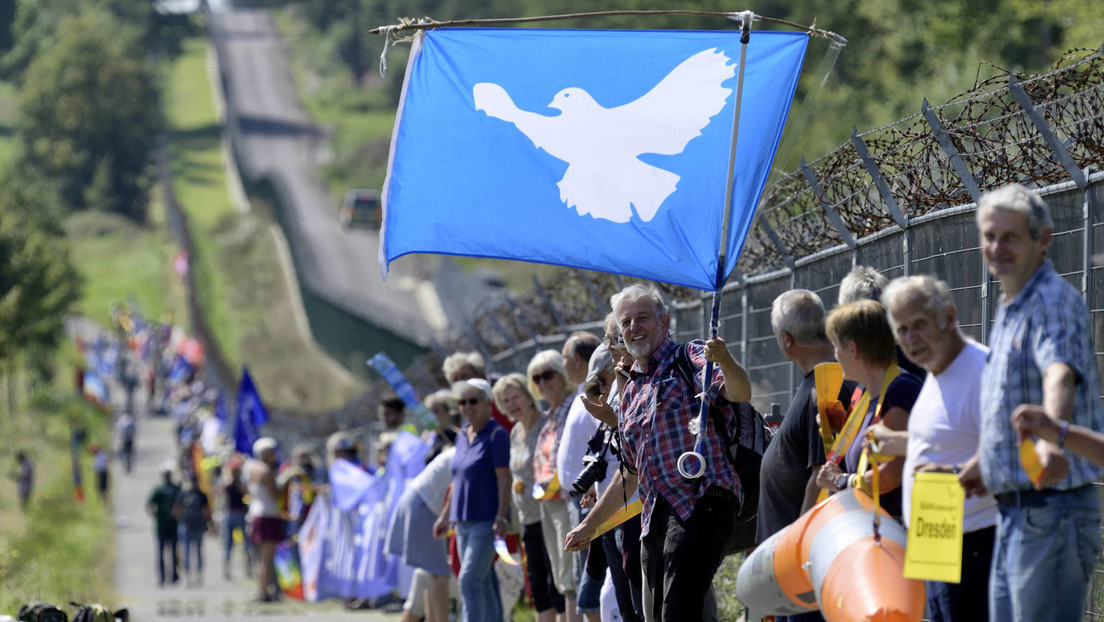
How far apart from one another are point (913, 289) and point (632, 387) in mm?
2651

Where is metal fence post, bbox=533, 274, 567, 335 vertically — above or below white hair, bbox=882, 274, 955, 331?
above

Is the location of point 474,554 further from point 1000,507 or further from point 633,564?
point 1000,507

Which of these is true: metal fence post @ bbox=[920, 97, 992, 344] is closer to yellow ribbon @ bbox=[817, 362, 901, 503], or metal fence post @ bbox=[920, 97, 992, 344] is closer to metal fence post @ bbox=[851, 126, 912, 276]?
metal fence post @ bbox=[851, 126, 912, 276]

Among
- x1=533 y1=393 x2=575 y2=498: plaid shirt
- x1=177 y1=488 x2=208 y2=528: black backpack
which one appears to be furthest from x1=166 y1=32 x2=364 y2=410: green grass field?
x1=533 y1=393 x2=575 y2=498: plaid shirt

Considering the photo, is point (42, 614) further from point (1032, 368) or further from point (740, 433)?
point (1032, 368)

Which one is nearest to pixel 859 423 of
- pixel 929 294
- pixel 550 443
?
pixel 929 294

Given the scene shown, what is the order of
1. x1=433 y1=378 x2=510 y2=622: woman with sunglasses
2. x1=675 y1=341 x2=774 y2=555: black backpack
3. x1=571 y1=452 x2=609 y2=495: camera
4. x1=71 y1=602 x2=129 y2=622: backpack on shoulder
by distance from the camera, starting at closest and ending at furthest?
x1=675 y1=341 x2=774 y2=555: black backpack, x1=571 y1=452 x2=609 y2=495: camera, x1=71 y1=602 x2=129 y2=622: backpack on shoulder, x1=433 y1=378 x2=510 y2=622: woman with sunglasses

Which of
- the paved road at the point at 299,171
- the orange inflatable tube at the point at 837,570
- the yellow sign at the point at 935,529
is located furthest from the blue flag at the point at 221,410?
the yellow sign at the point at 935,529

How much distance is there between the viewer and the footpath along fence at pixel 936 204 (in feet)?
19.2

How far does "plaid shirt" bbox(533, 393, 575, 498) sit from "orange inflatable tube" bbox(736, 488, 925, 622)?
335cm

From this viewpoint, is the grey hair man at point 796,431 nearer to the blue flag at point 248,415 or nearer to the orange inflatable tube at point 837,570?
the orange inflatable tube at point 837,570

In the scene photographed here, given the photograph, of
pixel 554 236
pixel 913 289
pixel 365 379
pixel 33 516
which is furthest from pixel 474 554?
pixel 365 379

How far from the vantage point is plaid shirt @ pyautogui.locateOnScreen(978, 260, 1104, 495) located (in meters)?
4.39

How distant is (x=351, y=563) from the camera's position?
17.1m
